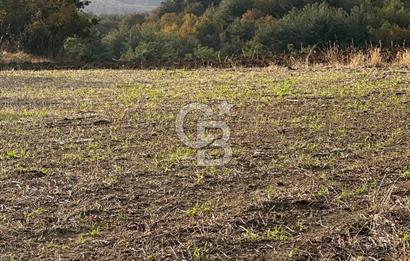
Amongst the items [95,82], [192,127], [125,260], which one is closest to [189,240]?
[125,260]

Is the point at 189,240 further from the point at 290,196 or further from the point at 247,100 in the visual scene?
the point at 247,100

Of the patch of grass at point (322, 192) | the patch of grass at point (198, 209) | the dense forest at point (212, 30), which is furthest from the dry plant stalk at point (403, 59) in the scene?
the patch of grass at point (198, 209)

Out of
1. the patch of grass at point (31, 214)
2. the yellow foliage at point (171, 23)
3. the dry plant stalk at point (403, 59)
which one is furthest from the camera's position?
the yellow foliage at point (171, 23)

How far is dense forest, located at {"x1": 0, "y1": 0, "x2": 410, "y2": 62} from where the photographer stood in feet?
53.4

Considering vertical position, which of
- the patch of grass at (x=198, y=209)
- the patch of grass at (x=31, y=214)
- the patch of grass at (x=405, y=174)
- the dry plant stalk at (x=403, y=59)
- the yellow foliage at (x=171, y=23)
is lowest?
the patch of grass at (x=198, y=209)

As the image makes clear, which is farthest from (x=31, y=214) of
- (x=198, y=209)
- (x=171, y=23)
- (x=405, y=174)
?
(x=171, y=23)

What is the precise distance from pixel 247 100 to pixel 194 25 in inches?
803

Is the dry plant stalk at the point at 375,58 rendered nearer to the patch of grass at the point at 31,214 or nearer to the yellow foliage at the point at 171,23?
the patch of grass at the point at 31,214

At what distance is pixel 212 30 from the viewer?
2542cm

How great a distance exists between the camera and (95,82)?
7.97 meters

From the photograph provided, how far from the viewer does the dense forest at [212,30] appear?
16281mm

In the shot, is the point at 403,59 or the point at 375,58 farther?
the point at 375,58

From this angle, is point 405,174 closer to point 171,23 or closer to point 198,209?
point 198,209

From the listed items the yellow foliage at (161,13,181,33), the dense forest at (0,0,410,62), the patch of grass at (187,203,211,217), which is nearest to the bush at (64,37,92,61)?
the dense forest at (0,0,410,62)
